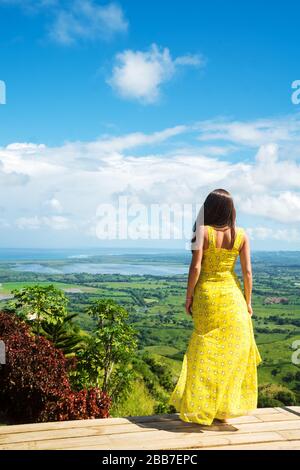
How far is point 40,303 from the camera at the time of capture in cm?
624

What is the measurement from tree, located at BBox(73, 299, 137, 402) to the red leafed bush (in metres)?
1.72

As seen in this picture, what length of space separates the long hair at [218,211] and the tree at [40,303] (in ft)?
11.4

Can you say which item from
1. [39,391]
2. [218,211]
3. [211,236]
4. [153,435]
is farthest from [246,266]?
[39,391]

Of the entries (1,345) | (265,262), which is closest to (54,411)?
(1,345)

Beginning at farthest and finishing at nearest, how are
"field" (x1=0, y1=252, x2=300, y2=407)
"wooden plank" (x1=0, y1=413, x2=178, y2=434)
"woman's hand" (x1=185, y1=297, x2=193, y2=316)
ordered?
1. "field" (x1=0, y1=252, x2=300, y2=407)
2. "woman's hand" (x1=185, y1=297, x2=193, y2=316)
3. "wooden plank" (x1=0, y1=413, x2=178, y2=434)

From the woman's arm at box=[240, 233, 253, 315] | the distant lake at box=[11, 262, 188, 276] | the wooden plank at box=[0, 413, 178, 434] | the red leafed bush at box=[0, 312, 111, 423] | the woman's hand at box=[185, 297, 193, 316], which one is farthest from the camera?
the distant lake at box=[11, 262, 188, 276]

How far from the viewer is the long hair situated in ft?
→ 10.8

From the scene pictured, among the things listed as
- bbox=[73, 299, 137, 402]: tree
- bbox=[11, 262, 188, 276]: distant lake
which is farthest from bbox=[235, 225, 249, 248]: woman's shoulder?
bbox=[11, 262, 188, 276]: distant lake

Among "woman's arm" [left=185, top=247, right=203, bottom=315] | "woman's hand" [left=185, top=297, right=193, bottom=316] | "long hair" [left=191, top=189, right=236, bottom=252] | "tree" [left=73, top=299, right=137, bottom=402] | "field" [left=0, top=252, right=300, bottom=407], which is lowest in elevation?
"field" [left=0, top=252, right=300, bottom=407]

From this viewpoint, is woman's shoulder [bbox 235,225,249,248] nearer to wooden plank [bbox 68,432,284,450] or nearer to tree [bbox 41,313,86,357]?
wooden plank [bbox 68,432,284,450]

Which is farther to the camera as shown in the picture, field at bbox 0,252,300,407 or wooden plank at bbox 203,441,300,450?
field at bbox 0,252,300,407

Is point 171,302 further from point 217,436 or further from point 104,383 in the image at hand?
point 217,436

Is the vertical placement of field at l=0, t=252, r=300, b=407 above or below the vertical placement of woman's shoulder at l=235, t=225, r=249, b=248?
below

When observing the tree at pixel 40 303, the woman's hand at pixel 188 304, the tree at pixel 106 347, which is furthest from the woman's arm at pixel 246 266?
the tree at pixel 40 303
